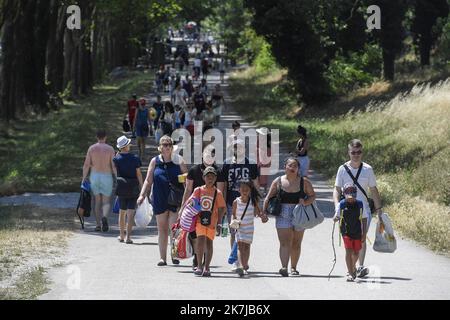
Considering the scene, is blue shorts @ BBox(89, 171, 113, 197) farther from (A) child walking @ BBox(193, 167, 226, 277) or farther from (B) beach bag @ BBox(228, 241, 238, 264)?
(A) child walking @ BBox(193, 167, 226, 277)

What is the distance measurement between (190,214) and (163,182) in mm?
1030

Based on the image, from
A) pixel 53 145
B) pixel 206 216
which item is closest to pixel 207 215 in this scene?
pixel 206 216

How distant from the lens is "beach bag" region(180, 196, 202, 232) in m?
14.7

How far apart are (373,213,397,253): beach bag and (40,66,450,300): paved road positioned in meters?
0.37

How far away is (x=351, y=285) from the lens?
45.9 ft

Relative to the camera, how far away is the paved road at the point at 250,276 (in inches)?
522

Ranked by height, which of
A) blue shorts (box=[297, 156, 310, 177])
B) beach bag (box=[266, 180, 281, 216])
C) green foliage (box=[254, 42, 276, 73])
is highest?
beach bag (box=[266, 180, 281, 216])

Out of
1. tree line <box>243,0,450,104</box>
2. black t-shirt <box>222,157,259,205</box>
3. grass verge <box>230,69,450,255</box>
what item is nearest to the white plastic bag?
black t-shirt <box>222,157,259,205</box>

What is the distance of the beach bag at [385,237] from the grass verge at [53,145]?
11884 mm

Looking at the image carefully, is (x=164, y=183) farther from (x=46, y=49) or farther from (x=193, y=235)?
(x=46, y=49)

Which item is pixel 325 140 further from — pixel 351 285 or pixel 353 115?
pixel 351 285

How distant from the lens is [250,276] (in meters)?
14.8

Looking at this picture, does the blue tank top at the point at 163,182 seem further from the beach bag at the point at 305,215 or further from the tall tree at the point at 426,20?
the tall tree at the point at 426,20

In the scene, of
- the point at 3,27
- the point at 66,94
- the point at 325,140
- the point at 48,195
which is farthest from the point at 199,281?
the point at 66,94
